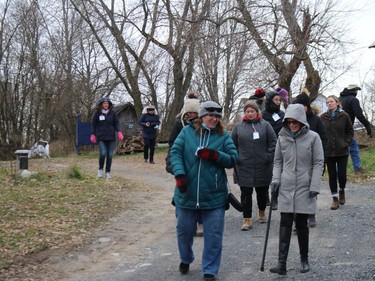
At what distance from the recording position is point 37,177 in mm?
12656

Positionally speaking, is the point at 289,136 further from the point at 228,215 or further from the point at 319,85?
the point at 319,85

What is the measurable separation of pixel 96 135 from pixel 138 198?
2278 millimetres

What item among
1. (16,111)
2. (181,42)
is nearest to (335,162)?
(181,42)

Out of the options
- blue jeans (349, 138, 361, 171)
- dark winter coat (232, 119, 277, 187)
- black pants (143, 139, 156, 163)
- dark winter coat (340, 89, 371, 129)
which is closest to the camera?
dark winter coat (232, 119, 277, 187)

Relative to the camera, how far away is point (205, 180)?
16.4ft

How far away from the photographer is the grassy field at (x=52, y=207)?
6.68m

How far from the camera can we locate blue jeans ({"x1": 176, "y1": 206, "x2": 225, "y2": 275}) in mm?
4977

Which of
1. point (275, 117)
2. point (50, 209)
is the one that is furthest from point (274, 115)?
point (50, 209)

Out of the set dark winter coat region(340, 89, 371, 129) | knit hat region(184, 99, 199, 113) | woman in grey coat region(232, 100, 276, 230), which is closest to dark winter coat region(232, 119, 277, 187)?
woman in grey coat region(232, 100, 276, 230)

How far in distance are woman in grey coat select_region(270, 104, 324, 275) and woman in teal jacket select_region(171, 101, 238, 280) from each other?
2.04ft

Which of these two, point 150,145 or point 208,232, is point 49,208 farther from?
point 150,145

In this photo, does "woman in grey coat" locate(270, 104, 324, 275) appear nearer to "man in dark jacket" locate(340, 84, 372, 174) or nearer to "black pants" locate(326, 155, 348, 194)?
"black pants" locate(326, 155, 348, 194)

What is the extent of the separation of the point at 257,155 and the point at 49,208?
3.92 m

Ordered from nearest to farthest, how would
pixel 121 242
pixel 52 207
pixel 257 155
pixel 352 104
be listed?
pixel 121 242, pixel 257 155, pixel 52 207, pixel 352 104
